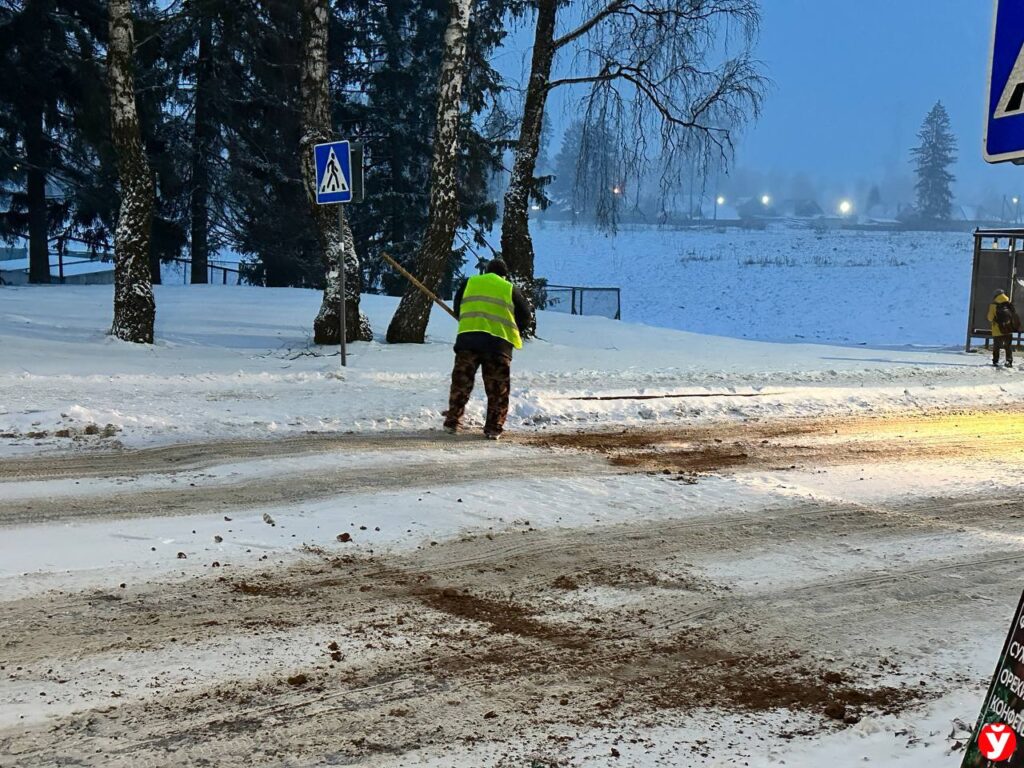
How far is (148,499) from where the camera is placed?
20.7 ft

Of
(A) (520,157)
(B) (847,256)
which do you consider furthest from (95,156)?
(B) (847,256)

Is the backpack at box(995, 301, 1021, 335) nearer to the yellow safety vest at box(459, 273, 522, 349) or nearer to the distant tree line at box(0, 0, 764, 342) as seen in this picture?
the distant tree line at box(0, 0, 764, 342)

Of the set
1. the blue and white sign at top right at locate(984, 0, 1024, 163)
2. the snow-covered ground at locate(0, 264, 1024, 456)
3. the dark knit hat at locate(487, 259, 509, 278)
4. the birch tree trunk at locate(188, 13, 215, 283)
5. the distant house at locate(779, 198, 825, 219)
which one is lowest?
the snow-covered ground at locate(0, 264, 1024, 456)

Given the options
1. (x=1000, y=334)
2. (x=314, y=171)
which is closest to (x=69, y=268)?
(x=314, y=171)

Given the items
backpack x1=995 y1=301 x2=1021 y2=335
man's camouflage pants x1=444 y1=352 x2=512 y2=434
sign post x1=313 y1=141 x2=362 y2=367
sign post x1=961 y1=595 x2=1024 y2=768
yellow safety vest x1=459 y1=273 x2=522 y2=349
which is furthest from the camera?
backpack x1=995 y1=301 x2=1021 y2=335

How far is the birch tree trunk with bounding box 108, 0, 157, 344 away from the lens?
13.3m

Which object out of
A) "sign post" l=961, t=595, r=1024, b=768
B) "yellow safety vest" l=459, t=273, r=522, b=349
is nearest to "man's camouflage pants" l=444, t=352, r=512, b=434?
"yellow safety vest" l=459, t=273, r=522, b=349

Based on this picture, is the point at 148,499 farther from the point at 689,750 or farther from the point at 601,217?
the point at 601,217

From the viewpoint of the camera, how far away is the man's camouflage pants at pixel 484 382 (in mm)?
9047

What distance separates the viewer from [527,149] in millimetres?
16922

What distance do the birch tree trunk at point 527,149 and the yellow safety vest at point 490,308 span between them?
26.1 ft

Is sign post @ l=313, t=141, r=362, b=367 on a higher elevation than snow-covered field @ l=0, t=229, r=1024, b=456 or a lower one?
higher

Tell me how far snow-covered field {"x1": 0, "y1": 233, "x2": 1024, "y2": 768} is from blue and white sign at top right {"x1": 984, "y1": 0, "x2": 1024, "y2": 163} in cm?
209

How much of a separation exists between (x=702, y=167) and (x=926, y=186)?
297 ft
